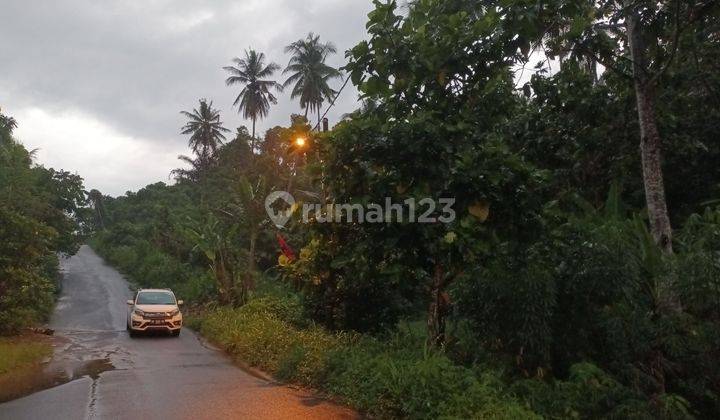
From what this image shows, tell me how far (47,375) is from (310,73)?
84.9 feet

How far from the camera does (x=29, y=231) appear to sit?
16.2 metres

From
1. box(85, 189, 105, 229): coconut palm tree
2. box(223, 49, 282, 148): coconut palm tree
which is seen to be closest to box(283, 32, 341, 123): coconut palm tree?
box(223, 49, 282, 148): coconut palm tree

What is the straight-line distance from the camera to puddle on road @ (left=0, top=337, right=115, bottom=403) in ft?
31.6

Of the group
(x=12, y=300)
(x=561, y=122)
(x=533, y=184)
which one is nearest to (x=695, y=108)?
(x=561, y=122)

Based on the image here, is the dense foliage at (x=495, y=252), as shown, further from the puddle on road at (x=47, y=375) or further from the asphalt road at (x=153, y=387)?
the puddle on road at (x=47, y=375)

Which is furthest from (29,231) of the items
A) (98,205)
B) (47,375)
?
(98,205)

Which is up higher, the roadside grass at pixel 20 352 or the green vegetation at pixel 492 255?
the green vegetation at pixel 492 255

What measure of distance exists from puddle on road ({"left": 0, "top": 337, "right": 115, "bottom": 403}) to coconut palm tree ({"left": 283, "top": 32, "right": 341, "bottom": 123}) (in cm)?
2371

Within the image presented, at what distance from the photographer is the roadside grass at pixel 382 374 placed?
6.70 meters

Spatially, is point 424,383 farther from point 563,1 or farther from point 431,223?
point 563,1

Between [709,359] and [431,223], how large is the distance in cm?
429

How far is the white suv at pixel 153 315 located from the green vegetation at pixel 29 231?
2706 mm

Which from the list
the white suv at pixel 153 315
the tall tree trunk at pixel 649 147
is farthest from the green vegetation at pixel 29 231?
the tall tree trunk at pixel 649 147

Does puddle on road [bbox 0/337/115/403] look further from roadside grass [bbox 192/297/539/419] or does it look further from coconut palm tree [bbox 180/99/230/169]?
coconut palm tree [bbox 180/99/230/169]
